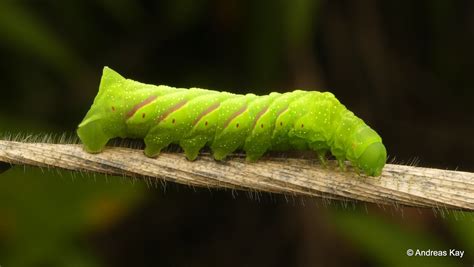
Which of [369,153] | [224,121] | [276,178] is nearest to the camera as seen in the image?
[276,178]

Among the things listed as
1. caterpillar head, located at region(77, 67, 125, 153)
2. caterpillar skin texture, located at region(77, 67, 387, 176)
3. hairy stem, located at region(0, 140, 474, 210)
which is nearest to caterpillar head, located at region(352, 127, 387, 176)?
caterpillar skin texture, located at region(77, 67, 387, 176)

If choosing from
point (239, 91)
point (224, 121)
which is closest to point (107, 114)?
point (224, 121)

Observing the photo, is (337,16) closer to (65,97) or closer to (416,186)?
(65,97)

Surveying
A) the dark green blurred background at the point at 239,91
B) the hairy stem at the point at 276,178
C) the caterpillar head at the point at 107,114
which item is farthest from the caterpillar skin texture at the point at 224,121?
the dark green blurred background at the point at 239,91

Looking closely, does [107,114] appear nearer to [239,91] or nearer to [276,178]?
[276,178]

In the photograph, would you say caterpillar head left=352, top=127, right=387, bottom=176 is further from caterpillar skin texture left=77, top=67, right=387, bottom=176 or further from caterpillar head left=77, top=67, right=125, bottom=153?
caterpillar head left=77, top=67, right=125, bottom=153

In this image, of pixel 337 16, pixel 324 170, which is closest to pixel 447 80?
pixel 337 16
